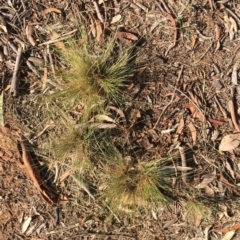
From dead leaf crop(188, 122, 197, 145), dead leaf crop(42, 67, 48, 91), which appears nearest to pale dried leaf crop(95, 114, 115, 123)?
dead leaf crop(42, 67, 48, 91)

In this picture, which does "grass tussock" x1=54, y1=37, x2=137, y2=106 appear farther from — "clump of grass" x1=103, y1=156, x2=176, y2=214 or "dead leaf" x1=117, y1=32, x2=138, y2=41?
"clump of grass" x1=103, y1=156, x2=176, y2=214

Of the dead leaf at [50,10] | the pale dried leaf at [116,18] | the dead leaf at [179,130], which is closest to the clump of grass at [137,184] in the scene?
the dead leaf at [179,130]

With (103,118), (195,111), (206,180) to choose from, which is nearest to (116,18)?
(103,118)

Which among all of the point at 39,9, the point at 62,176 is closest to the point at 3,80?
the point at 39,9

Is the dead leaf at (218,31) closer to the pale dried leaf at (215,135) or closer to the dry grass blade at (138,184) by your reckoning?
the pale dried leaf at (215,135)

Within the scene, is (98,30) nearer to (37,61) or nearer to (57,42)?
(57,42)

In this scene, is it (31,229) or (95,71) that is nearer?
(95,71)
